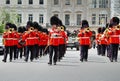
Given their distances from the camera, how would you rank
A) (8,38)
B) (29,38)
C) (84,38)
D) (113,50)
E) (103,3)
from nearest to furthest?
1. (113,50)
2. (29,38)
3. (84,38)
4. (8,38)
5. (103,3)

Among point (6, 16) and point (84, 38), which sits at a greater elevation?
point (6, 16)

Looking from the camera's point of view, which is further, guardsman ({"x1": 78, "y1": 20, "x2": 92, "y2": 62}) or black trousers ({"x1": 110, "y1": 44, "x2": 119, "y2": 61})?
guardsman ({"x1": 78, "y1": 20, "x2": 92, "y2": 62})

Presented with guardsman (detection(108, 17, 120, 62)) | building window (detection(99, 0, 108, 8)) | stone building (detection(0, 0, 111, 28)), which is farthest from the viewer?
building window (detection(99, 0, 108, 8))

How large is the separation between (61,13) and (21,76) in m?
84.1

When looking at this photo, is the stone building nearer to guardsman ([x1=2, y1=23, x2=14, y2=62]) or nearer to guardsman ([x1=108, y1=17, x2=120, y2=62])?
guardsman ([x1=2, y1=23, x2=14, y2=62])

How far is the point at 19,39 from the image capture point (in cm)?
3056

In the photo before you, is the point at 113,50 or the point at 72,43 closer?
the point at 113,50

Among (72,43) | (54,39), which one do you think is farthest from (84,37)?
(72,43)

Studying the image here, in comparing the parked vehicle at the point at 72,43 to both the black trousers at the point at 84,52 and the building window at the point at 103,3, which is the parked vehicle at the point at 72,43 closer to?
the black trousers at the point at 84,52

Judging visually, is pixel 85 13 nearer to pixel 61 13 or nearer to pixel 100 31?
pixel 61 13

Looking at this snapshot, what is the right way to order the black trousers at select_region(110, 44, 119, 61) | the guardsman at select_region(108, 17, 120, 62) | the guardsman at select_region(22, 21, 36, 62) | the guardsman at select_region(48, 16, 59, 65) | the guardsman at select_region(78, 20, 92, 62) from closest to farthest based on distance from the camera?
the guardsman at select_region(48, 16, 59, 65)
the guardsman at select_region(108, 17, 120, 62)
the black trousers at select_region(110, 44, 119, 61)
the guardsman at select_region(22, 21, 36, 62)
the guardsman at select_region(78, 20, 92, 62)

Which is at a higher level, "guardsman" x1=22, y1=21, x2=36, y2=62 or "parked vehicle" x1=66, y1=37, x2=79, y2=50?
"guardsman" x1=22, y1=21, x2=36, y2=62

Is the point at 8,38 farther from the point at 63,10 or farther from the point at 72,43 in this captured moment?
the point at 63,10

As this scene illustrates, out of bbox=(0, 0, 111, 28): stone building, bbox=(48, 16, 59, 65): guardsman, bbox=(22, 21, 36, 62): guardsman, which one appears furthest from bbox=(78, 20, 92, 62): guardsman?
bbox=(0, 0, 111, 28): stone building
